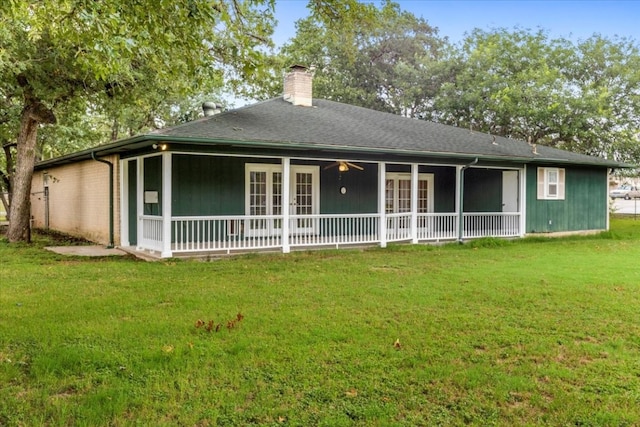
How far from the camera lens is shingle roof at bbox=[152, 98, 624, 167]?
10.3m

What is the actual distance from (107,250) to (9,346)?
736 cm

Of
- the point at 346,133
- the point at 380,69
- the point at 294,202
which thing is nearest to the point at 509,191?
the point at 346,133

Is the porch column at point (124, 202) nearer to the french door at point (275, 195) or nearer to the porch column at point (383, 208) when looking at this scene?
the french door at point (275, 195)

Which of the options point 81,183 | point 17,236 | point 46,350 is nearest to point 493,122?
point 81,183

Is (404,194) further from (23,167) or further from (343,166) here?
(23,167)

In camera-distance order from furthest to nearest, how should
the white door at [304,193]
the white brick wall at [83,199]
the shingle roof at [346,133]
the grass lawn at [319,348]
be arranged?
the white door at [304,193]
the white brick wall at [83,199]
the shingle roof at [346,133]
the grass lawn at [319,348]

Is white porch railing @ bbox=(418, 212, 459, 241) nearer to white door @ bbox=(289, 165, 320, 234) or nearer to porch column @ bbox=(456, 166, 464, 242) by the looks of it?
porch column @ bbox=(456, 166, 464, 242)

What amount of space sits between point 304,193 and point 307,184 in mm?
246

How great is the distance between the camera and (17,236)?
1300 centimetres

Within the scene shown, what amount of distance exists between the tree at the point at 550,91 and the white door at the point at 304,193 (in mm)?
14026

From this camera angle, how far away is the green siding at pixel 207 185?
1091 cm

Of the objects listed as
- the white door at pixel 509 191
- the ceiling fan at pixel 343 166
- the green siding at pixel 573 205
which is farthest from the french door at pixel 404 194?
the green siding at pixel 573 205

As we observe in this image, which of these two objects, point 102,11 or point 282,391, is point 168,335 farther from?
point 102,11

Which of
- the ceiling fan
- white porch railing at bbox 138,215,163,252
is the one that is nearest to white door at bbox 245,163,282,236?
the ceiling fan
